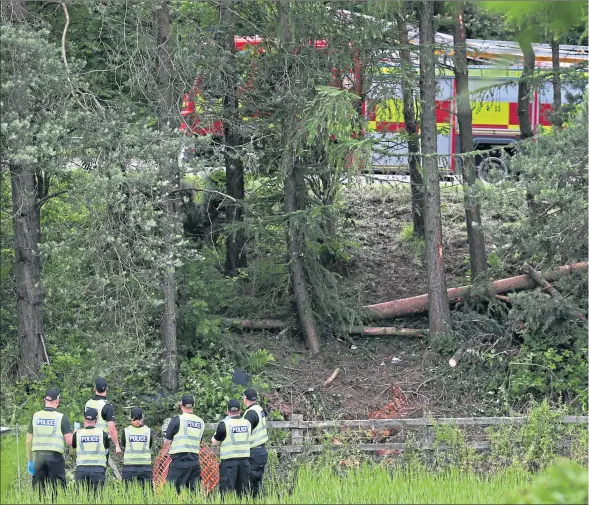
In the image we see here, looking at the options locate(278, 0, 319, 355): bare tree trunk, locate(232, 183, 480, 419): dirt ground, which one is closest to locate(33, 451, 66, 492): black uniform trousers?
locate(232, 183, 480, 419): dirt ground

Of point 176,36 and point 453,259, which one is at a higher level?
point 176,36

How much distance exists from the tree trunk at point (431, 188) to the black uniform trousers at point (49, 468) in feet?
23.9

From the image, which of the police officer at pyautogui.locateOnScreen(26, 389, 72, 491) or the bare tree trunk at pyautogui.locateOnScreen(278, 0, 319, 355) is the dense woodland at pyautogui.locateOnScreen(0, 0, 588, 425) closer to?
the bare tree trunk at pyautogui.locateOnScreen(278, 0, 319, 355)

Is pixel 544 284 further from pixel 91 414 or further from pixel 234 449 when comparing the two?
pixel 91 414

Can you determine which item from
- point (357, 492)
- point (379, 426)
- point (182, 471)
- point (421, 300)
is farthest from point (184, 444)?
point (421, 300)

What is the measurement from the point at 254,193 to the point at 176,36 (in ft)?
11.2

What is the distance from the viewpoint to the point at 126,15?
560 inches

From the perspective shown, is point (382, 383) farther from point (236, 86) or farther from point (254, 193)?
point (236, 86)

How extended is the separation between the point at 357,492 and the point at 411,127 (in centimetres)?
985

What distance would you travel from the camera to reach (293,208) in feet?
52.6

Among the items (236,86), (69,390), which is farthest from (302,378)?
(236,86)

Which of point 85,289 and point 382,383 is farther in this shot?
point 382,383

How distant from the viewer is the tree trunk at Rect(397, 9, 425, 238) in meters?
15.8

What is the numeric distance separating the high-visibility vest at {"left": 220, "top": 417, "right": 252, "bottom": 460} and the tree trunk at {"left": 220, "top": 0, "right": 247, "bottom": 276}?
4.47 metres
